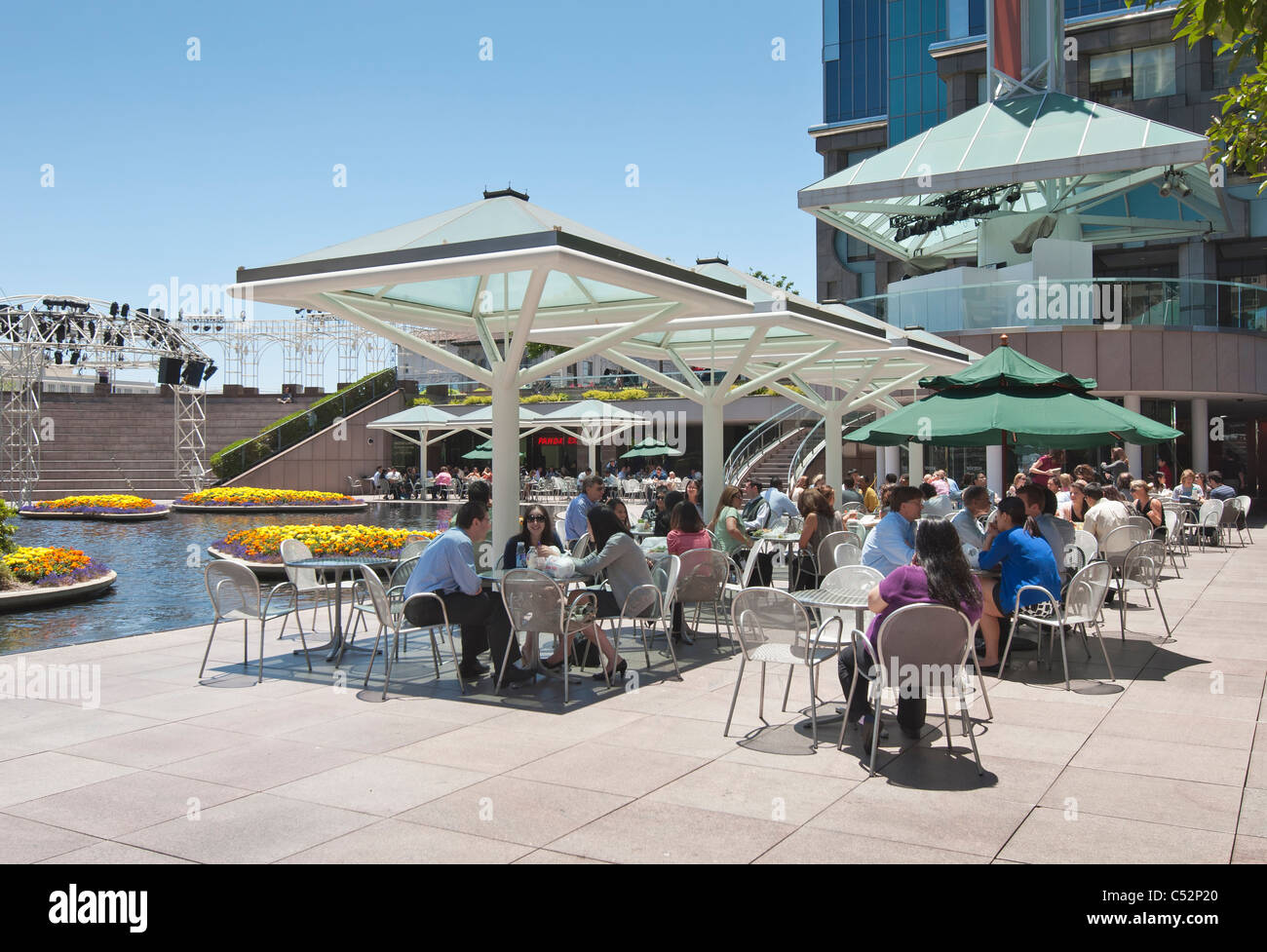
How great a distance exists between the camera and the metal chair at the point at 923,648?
5289mm

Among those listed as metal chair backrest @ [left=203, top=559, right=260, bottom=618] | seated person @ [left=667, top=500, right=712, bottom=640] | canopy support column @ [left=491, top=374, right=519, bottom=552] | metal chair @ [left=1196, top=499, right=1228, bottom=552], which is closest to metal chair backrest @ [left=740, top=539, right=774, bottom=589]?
seated person @ [left=667, top=500, right=712, bottom=640]

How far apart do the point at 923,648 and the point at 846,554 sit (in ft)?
11.7

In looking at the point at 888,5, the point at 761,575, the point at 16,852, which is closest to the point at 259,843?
the point at 16,852

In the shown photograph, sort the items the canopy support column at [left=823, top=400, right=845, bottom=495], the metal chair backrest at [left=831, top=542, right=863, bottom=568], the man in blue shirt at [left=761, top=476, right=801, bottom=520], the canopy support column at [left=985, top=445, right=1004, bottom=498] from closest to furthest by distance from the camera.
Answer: the metal chair backrest at [left=831, top=542, right=863, bottom=568] → the man in blue shirt at [left=761, top=476, right=801, bottom=520] → the canopy support column at [left=823, top=400, right=845, bottom=495] → the canopy support column at [left=985, top=445, right=1004, bottom=498]

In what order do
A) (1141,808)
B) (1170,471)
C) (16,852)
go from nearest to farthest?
→ 1. (16,852)
2. (1141,808)
3. (1170,471)

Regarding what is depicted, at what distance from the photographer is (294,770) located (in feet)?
17.7

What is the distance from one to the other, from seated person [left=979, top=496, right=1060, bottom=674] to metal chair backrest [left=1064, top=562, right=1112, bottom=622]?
224mm

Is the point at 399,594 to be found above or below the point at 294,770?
above

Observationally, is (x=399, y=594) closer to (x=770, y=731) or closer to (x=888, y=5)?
(x=770, y=731)

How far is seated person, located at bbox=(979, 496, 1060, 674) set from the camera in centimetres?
769

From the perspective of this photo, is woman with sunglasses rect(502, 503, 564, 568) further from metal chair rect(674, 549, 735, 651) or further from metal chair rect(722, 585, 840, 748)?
metal chair rect(722, 585, 840, 748)

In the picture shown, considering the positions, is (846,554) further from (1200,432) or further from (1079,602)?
(1200,432)

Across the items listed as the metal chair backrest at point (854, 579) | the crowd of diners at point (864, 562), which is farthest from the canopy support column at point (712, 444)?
the metal chair backrest at point (854, 579)
